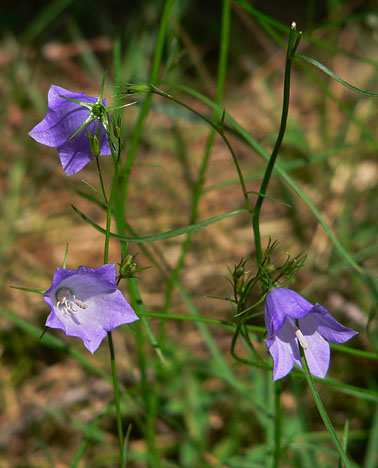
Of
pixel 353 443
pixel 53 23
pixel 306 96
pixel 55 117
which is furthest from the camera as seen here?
pixel 53 23

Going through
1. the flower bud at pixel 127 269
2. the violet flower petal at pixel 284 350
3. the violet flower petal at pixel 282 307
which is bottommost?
the violet flower petal at pixel 284 350

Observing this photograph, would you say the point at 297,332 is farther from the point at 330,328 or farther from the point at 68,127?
the point at 68,127

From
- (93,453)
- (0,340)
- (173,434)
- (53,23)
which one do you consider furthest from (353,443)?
(53,23)

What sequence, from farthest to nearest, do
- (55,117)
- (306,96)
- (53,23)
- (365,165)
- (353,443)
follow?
1. (53,23)
2. (306,96)
3. (365,165)
4. (353,443)
5. (55,117)

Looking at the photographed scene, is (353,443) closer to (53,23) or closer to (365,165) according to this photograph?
(365,165)

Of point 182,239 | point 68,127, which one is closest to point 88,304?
point 68,127

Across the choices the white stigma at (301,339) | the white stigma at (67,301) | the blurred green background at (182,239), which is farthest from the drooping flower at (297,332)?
the white stigma at (67,301)

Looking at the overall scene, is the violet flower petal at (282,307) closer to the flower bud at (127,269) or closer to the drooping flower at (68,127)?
the flower bud at (127,269)
